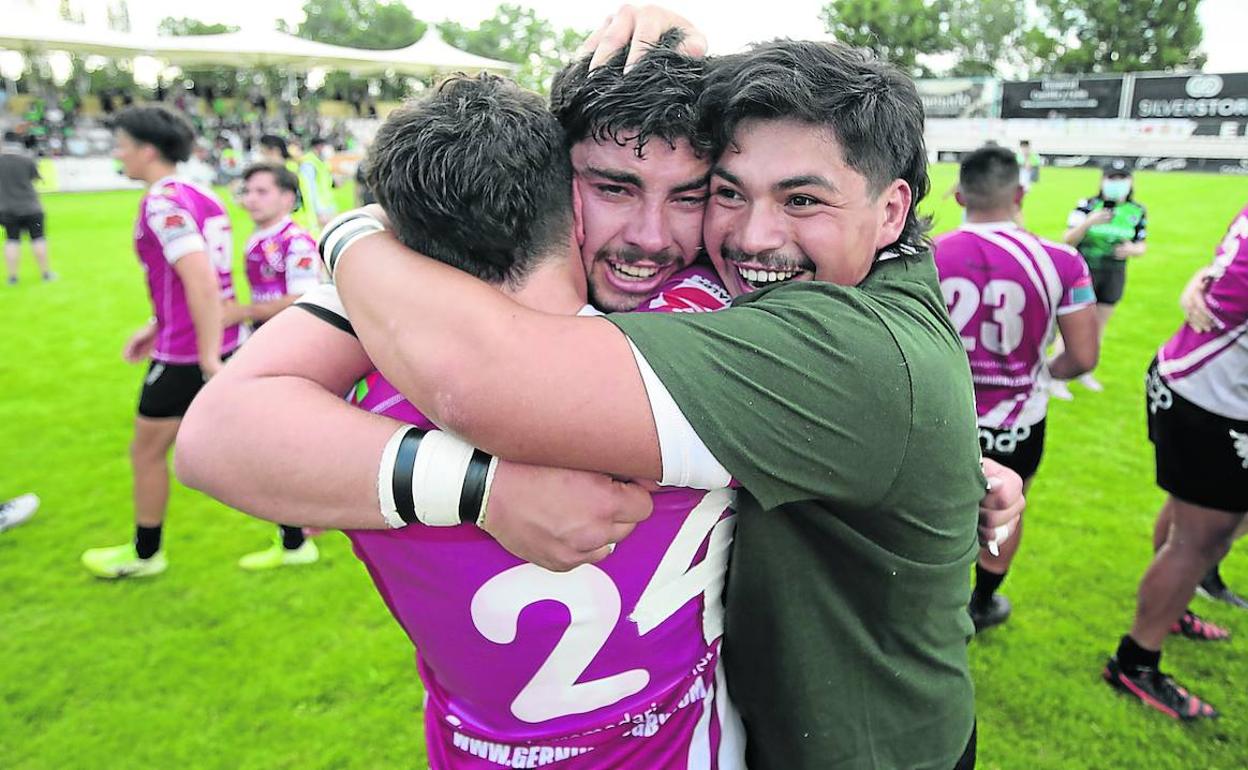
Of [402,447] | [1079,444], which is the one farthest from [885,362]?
[1079,444]

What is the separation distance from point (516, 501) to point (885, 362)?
588 millimetres

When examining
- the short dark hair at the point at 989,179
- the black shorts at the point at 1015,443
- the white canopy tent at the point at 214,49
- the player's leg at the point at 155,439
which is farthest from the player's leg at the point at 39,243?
the white canopy tent at the point at 214,49

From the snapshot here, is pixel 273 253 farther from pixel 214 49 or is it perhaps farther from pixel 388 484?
pixel 214 49

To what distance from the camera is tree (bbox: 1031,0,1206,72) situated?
52.1m

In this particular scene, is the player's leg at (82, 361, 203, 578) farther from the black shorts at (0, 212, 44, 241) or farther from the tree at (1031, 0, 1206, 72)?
the tree at (1031, 0, 1206, 72)

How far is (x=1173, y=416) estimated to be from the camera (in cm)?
349

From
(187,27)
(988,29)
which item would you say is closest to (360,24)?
(187,27)

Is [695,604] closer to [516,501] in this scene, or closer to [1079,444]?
[516,501]

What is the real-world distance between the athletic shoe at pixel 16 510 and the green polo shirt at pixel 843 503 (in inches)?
222

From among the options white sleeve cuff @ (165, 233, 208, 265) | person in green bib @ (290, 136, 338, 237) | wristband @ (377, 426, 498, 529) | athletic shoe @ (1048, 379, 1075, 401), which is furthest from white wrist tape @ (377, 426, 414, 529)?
person in green bib @ (290, 136, 338, 237)

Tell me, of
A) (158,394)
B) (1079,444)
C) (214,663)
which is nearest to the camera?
(214,663)

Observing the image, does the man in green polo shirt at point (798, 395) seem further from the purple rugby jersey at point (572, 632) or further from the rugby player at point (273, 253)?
the rugby player at point (273, 253)

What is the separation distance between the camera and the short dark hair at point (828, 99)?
1.50m

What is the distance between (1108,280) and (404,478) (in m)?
8.59
